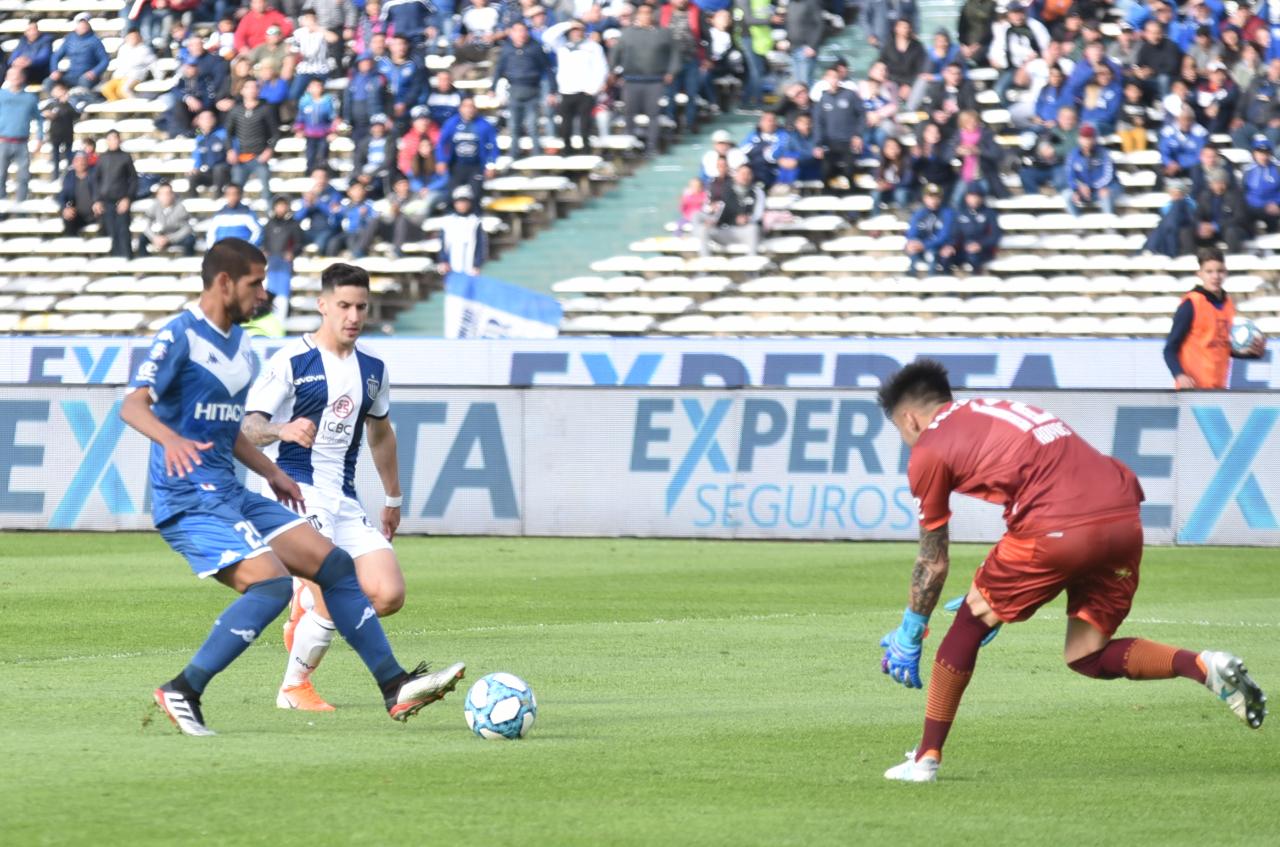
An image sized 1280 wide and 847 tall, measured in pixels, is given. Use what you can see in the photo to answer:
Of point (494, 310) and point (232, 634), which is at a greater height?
point (232, 634)

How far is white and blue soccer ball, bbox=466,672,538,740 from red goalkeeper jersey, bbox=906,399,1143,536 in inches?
78.4

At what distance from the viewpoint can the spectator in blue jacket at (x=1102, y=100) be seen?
27.3 metres

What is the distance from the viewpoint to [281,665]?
11.6 meters

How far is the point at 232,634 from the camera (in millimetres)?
8539

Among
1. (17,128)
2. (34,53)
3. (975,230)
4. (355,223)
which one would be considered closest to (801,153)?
(975,230)

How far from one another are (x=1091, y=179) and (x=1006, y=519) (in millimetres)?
20306

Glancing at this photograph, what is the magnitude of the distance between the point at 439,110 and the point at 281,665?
1998 centimetres

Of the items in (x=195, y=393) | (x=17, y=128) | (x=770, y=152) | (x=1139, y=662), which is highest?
(x=195, y=393)

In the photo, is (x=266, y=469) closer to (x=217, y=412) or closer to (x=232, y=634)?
(x=217, y=412)

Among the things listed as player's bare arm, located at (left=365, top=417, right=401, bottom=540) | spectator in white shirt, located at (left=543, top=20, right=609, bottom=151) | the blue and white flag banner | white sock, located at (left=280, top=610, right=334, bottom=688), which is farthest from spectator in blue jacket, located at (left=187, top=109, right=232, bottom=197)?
white sock, located at (left=280, top=610, right=334, bottom=688)

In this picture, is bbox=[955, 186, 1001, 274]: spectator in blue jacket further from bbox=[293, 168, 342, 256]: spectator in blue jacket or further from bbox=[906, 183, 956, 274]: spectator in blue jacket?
bbox=[293, 168, 342, 256]: spectator in blue jacket

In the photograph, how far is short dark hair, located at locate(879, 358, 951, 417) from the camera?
766cm

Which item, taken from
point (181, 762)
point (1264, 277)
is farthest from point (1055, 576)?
point (1264, 277)

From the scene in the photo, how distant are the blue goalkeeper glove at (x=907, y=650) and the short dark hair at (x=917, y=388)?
29.3 inches
